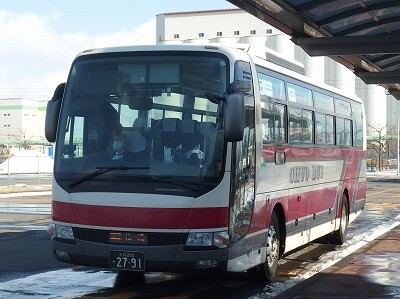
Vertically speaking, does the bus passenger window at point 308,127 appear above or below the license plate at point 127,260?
above

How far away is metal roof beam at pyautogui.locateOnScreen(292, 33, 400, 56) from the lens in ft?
45.8

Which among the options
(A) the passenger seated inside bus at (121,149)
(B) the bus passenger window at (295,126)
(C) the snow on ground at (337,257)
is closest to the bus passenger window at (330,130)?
(B) the bus passenger window at (295,126)

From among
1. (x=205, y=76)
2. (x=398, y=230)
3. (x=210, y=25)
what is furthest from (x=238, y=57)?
(x=210, y=25)

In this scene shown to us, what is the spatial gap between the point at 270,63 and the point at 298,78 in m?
1.34

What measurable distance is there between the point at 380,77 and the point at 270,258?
964 centimetres

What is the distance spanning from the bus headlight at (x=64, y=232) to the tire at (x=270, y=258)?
276 centimetres

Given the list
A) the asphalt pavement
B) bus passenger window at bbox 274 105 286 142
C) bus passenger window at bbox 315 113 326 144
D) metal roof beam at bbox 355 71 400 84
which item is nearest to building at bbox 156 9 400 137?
metal roof beam at bbox 355 71 400 84

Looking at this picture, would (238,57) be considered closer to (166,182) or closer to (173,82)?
(173,82)

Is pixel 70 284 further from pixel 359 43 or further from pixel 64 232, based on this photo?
pixel 359 43

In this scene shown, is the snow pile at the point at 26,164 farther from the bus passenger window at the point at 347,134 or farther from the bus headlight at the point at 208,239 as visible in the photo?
the bus headlight at the point at 208,239

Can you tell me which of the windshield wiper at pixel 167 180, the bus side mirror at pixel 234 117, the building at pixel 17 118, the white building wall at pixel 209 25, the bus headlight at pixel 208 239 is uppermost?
the white building wall at pixel 209 25

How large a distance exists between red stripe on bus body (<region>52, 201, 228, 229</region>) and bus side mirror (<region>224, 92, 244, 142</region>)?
2.87 ft

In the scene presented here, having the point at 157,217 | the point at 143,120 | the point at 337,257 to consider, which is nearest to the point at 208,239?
the point at 157,217

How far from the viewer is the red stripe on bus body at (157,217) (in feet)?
26.1
